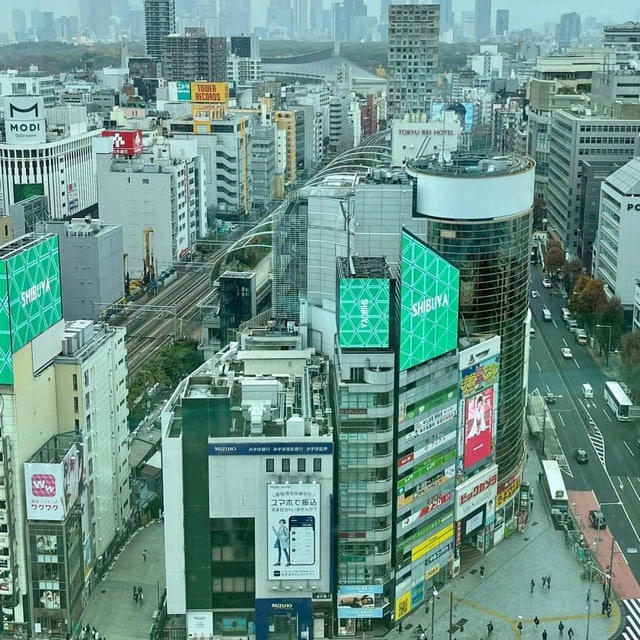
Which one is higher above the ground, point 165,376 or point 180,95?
point 180,95

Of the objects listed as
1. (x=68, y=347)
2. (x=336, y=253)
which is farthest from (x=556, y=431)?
(x=68, y=347)

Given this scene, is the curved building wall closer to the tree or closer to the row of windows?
the row of windows

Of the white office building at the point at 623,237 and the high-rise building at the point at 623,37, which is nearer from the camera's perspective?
the white office building at the point at 623,237

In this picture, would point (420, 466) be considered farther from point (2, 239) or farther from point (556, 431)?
point (2, 239)

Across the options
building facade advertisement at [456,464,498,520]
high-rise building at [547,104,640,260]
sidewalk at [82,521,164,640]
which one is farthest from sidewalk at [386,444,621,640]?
high-rise building at [547,104,640,260]

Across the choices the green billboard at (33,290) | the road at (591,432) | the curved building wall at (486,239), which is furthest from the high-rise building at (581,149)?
the green billboard at (33,290)

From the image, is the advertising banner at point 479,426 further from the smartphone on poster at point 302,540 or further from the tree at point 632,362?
the tree at point 632,362

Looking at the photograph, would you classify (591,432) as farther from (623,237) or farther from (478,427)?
(623,237)
